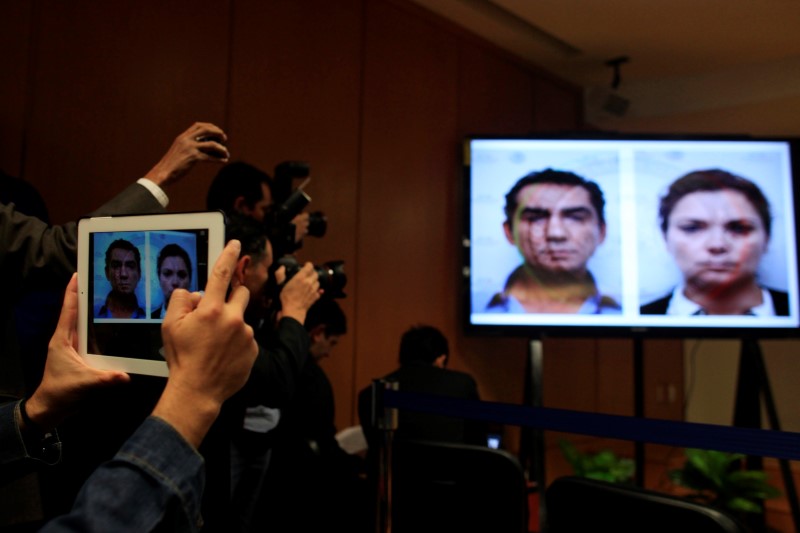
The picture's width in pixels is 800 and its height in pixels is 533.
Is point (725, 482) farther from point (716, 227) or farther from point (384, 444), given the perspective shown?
point (384, 444)

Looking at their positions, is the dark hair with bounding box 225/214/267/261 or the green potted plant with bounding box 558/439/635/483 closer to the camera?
the dark hair with bounding box 225/214/267/261

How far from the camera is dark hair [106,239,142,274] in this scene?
2.92 feet

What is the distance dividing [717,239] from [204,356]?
2.93m

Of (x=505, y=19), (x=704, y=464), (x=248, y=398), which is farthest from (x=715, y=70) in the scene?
(x=248, y=398)

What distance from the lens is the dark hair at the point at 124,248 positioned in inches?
35.1

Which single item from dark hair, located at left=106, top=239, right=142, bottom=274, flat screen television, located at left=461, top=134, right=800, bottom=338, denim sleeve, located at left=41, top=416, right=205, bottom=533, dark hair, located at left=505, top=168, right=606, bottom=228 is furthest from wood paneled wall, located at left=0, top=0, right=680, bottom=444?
denim sleeve, located at left=41, top=416, right=205, bottom=533

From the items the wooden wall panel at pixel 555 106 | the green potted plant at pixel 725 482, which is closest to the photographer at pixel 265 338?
the green potted plant at pixel 725 482

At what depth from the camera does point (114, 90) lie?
258 cm

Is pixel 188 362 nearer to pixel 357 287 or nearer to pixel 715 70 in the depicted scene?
pixel 357 287

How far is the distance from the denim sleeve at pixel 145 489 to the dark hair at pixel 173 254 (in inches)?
9.6

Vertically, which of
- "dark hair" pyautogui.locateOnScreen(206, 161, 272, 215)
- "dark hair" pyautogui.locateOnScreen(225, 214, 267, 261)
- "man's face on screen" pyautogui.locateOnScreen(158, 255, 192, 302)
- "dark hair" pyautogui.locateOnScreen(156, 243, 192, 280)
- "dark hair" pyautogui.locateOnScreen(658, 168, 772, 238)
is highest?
"dark hair" pyautogui.locateOnScreen(658, 168, 772, 238)

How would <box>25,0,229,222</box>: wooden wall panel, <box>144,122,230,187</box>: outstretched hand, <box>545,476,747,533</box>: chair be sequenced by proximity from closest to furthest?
<box>545,476,747,533</box>: chair, <box>144,122,230,187</box>: outstretched hand, <box>25,0,229,222</box>: wooden wall panel

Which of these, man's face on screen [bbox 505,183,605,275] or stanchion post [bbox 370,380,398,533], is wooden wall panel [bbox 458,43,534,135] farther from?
stanchion post [bbox 370,380,398,533]

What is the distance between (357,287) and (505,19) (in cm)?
183
